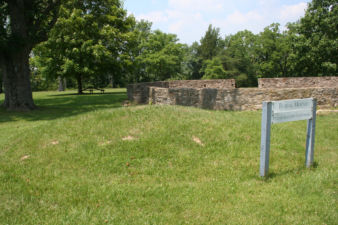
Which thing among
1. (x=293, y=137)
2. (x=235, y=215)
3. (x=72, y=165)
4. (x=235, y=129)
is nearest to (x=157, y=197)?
(x=235, y=215)

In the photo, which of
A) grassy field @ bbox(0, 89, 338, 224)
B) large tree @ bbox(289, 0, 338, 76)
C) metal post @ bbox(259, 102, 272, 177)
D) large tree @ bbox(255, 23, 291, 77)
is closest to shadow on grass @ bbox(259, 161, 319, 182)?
grassy field @ bbox(0, 89, 338, 224)

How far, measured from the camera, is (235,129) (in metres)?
6.86

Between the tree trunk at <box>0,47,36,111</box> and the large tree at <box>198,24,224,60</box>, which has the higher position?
the large tree at <box>198,24,224,60</box>

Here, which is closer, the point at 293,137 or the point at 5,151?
the point at 5,151

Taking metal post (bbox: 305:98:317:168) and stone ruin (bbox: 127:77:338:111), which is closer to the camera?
metal post (bbox: 305:98:317:168)

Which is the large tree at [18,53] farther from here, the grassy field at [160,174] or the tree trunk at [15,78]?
the grassy field at [160,174]

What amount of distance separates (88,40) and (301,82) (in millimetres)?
20434

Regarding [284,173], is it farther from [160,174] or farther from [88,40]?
[88,40]

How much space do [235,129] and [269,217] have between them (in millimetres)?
3522

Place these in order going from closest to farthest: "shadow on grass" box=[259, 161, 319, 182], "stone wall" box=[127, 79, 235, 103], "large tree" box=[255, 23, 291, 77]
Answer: "shadow on grass" box=[259, 161, 319, 182], "stone wall" box=[127, 79, 235, 103], "large tree" box=[255, 23, 291, 77]

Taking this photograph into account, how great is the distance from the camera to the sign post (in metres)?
4.44

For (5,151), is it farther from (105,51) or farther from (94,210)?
(105,51)

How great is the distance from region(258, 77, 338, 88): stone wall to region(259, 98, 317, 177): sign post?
16.5 meters

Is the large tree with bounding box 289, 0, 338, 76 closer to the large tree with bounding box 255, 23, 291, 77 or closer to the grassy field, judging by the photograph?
the large tree with bounding box 255, 23, 291, 77
